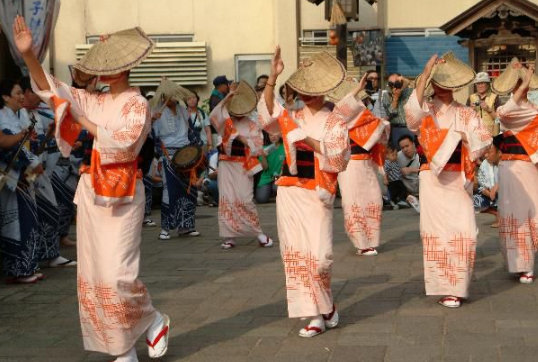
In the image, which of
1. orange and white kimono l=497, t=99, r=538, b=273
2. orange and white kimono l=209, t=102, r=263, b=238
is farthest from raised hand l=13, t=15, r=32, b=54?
orange and white kimono l=209, t=102, r=263, b=238

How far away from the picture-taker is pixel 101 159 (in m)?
5.86

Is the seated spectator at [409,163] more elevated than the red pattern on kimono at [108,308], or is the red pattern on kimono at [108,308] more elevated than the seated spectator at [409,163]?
the red pattern on kimono at [108,308]

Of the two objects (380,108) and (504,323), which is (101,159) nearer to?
(504,323)

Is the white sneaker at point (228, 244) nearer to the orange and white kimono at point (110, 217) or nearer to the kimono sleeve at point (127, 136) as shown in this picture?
the orange and white kimono at point (110, 217)

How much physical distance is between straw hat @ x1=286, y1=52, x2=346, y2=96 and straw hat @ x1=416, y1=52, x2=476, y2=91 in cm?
96

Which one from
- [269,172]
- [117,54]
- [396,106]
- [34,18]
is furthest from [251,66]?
[117,54]

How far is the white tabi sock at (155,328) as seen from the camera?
6059 mm

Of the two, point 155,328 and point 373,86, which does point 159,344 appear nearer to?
point 155,328

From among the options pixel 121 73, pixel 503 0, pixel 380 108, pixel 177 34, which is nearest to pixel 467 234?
pixel 121 73

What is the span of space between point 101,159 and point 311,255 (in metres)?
1.57

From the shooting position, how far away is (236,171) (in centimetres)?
1105

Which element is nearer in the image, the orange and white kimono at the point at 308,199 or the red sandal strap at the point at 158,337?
the red sandal strap at the point at 158,337

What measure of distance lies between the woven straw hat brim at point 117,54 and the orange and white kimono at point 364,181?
423cm

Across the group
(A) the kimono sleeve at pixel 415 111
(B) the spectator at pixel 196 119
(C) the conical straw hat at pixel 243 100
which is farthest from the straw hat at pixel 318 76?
(B) the spectator at pixel 196 119
